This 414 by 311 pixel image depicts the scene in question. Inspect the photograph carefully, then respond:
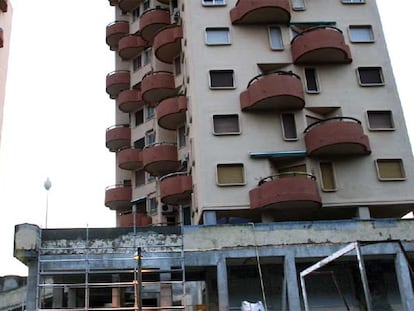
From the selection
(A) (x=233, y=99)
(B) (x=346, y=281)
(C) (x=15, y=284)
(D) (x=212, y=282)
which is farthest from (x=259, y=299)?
(C) (x=15, y=284)

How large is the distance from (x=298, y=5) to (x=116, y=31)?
1620cm

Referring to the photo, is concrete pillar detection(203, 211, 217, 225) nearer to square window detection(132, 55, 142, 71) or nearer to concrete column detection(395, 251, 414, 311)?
concrete column detection(395, 251, 414, 311)

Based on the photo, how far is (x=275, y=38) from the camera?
102 feet

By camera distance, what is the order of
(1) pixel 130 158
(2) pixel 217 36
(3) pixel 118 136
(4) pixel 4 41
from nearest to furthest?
1. (2) pixel 217 36
2. (1) pixel 130 158
3. (3) pixel 118 136
4. (4) pixel 4 41

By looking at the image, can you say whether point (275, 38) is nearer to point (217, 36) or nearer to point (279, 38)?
point (279, 38)

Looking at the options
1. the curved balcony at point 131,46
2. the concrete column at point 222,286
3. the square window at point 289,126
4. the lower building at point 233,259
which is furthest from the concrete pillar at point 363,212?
the curved balcony at point 131,46

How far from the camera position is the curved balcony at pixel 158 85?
118 feet

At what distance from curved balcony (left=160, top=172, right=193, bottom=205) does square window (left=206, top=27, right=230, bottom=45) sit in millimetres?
7657

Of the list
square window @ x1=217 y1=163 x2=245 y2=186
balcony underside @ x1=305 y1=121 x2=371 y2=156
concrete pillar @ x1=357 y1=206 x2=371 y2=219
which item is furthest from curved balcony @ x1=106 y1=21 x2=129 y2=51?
concrete pillar @ x1=357 y1=206 x2=371 y2=219

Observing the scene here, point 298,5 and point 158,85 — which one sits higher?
point 298,5

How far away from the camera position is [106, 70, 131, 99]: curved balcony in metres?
41.2

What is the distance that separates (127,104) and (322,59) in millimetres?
15370

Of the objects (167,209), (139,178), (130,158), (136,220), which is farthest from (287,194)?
(139,178)

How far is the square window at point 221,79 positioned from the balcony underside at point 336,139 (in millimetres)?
5036
